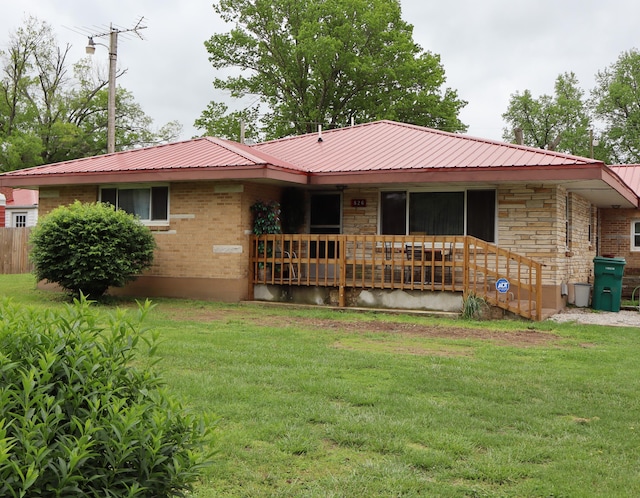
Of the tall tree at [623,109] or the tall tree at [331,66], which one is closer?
the tall tree at [331,66]

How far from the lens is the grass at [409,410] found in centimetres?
397

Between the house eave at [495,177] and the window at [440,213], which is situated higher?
the house eave at [495,177]

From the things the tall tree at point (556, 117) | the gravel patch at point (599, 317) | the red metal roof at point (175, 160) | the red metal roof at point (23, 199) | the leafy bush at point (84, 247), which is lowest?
the gravel patch at point (599, 317)

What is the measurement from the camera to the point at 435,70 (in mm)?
36688

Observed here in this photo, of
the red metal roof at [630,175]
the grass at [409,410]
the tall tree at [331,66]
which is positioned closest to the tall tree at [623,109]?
the tall tree at [331,66]

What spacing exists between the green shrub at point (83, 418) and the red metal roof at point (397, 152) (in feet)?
38.0

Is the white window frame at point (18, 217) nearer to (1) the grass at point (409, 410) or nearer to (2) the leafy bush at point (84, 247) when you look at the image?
(2) the leafy bush at point (84, 247)

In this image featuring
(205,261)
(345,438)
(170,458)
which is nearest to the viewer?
(170,458)

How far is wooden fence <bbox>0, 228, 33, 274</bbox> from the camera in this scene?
939 inches

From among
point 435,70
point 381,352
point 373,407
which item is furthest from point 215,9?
point 373,407

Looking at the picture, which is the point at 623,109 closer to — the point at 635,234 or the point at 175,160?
the point at 635,234

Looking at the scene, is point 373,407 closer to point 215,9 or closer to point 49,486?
point 49,486

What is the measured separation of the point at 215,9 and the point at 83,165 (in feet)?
89.8

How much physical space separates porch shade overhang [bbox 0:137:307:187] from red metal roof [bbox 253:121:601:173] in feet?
4.37
